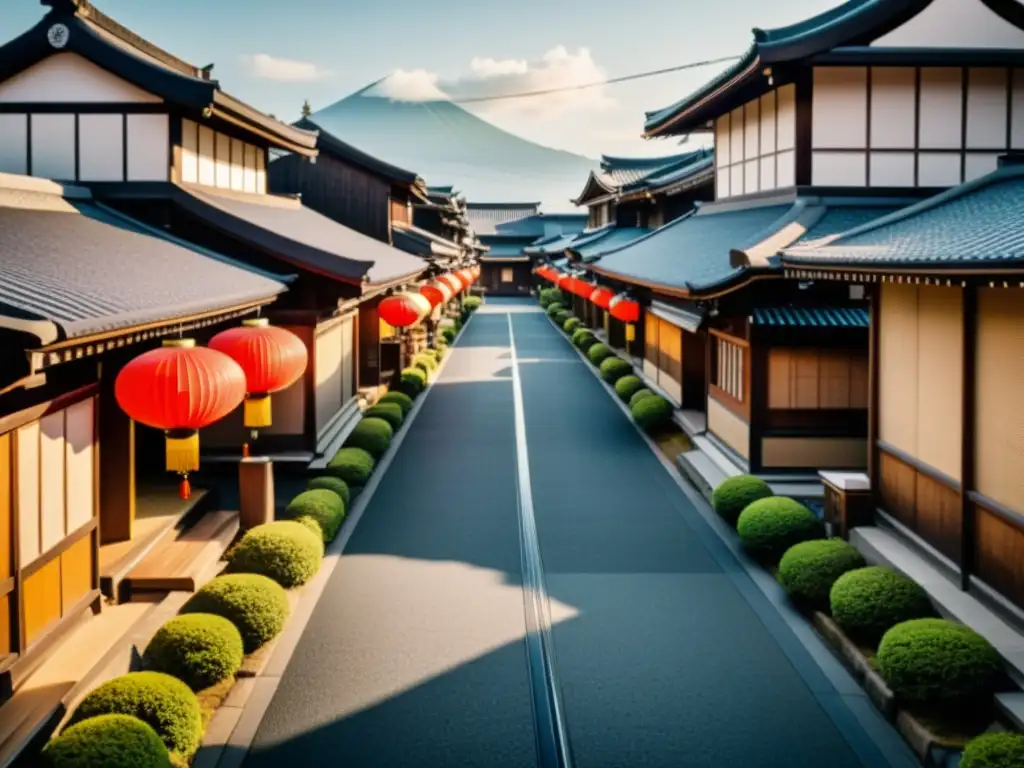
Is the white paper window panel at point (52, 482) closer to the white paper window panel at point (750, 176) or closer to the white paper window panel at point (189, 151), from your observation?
the white paper window panel at point (189, 151)

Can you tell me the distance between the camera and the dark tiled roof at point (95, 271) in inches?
308

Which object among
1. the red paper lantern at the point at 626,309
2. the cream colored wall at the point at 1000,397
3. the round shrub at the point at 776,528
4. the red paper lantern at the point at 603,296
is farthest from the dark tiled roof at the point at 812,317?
the red paper lantern at the point at 603,296

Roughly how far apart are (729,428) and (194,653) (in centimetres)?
1144

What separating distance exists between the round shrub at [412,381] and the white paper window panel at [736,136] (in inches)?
416

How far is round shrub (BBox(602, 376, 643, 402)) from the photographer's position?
25.8 metres

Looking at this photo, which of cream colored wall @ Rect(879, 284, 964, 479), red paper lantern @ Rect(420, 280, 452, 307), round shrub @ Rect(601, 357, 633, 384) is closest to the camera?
cream colored wall @ Rect(879, 284, 964, 479)

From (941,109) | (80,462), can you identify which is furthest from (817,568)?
(941,109)

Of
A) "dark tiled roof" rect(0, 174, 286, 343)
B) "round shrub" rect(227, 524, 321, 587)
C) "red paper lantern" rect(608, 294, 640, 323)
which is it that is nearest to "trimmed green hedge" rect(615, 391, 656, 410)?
"red paper lantern" rect(608, 294, 640, 323)

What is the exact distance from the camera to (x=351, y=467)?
1609 cm

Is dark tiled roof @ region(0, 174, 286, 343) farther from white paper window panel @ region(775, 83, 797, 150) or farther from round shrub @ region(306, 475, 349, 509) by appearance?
white paper window panel @ region(775, 83, 797, 150)

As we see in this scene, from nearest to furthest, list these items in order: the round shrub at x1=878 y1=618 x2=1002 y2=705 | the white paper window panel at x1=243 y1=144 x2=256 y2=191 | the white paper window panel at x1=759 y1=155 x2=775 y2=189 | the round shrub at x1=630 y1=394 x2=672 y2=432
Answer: the round shrub at x1=878 y1=618 x2=1002 y2=705 → the white paper window panel at x1=759 y1=155 x2=775 y2=189 → the white paper window panel at x1=243 y1=144 x2=256 y2=191 → the round shrub at x1=630 y1=394 x2=672 y2=432

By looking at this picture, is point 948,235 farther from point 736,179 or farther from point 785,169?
point 736,179

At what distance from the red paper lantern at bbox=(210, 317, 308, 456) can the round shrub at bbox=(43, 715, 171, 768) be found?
5.29 metres

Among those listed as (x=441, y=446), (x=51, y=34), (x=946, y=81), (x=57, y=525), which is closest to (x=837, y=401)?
(x=946, y=81)
